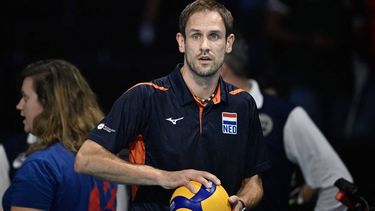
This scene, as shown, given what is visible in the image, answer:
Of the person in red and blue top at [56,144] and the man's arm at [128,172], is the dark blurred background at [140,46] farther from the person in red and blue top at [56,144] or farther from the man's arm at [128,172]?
the man's arm at [128,172]

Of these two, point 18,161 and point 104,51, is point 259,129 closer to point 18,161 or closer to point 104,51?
point 18,161

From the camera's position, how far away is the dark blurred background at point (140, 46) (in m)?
8.21

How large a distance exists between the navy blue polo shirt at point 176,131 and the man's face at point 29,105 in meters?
1.05

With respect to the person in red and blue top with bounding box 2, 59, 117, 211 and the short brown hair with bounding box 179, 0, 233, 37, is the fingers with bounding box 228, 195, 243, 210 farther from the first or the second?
the person in red and blue top with bounding box 2, 59, 117, 211

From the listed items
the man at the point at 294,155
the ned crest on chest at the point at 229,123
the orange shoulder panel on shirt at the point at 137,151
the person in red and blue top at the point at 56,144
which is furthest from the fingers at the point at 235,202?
the man at the point at 294,155

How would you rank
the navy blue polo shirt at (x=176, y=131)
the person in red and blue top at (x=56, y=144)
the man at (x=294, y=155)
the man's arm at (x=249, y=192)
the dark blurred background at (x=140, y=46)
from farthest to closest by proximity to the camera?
1. the dark blurred background at (x=140, y=46)
2. the man at (x=294, y=155)
3. the person in red and blue top at (x=56, y=144)
4. the man's arm at (x=249, y=192)
5. the navy blue polo shirt at (x=176, y=131)

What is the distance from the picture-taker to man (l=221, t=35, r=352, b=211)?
6.04 meters

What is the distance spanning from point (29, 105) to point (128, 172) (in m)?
1.34

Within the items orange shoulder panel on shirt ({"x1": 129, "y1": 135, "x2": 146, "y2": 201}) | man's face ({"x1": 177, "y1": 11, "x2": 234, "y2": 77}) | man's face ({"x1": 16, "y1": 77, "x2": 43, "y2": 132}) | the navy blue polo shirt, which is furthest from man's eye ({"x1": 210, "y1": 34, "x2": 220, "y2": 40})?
man's face ({"x1": 16, "y1": 77, "x2": 43, "y2": 132})

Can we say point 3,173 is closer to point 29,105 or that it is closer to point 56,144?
point 29,105

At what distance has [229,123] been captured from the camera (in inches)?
185

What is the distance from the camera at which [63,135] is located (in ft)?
17.6

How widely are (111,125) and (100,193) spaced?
3.28ft

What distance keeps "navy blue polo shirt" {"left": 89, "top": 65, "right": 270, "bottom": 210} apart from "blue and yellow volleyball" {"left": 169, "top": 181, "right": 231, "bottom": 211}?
237mm
